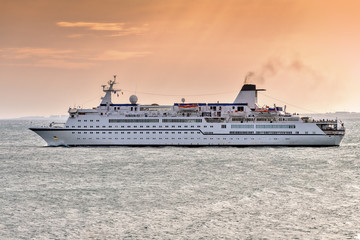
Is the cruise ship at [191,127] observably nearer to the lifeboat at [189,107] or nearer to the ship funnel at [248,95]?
the lifeboat at [189,107]

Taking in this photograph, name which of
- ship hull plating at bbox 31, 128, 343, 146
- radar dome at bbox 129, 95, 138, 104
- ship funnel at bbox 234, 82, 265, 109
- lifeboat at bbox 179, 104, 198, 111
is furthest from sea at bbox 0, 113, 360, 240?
radar dome at bbox 129, 95, 138, 104

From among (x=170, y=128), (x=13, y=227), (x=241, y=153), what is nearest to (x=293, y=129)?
(x=241, y=153)

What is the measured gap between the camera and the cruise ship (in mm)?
67325

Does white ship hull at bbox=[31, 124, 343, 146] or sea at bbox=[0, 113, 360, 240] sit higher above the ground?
white ship hull at bbox=[31, 124, 343, 146]

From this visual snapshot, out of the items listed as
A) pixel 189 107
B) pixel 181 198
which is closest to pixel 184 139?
pixel 189 107

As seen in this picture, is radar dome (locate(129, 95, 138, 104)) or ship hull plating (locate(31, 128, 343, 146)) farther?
radar dome (locate(129, 95, 138, 104))

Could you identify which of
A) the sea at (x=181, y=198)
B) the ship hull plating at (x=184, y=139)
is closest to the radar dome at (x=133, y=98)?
the ship hull plating at (x=184, y=139)

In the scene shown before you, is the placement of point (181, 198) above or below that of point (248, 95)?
below

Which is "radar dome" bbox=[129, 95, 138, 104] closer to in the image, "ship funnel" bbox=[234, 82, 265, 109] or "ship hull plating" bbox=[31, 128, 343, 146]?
"ship hull plating" bbox=[31, 128, 343, 146]

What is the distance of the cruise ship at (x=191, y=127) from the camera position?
67325mm

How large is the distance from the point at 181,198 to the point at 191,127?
127 ft

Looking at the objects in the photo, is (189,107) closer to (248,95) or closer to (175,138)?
(175,138)

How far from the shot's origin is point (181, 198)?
29.7 m

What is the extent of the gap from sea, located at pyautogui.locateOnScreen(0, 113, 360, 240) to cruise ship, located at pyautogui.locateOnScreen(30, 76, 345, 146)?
48.5 feet
